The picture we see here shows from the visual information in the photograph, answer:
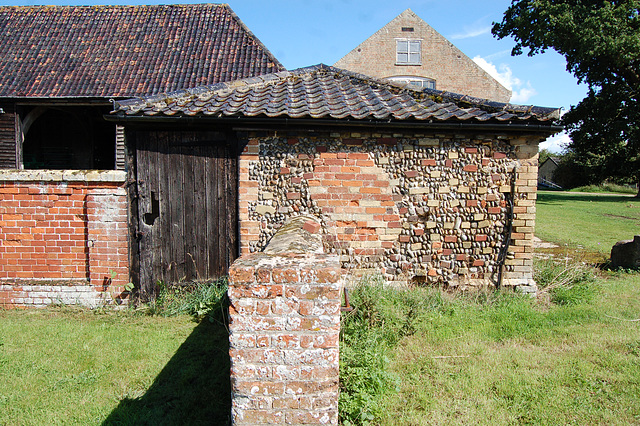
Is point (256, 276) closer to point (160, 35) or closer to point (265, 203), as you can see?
point (265, 203)

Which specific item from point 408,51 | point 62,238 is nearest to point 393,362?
point 62,238

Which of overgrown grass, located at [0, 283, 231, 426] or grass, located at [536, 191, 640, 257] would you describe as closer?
overgrown grass, located at [0, 283, 231, 426]

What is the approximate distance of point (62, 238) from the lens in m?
5.69

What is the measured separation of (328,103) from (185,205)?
250 cm

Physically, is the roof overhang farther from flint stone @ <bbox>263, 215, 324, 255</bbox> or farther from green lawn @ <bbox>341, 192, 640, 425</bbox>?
green lawn @ <bbox>341, 192, 640, 425</bbox>

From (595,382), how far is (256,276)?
3.23 metres

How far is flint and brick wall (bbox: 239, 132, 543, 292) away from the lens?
5.53 meters

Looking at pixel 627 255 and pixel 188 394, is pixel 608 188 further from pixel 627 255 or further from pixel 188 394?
pixel 188 394

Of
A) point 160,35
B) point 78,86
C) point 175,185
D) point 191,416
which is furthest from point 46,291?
point 160,35

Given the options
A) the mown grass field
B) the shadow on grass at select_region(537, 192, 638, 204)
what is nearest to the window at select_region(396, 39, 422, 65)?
the shadow on grass at select_region(537, 192, 638, 204)

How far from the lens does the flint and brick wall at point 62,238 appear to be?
5617mm

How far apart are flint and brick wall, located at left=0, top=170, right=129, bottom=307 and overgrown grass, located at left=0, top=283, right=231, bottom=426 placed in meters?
0.31

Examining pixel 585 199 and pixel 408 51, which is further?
pixel 408 51

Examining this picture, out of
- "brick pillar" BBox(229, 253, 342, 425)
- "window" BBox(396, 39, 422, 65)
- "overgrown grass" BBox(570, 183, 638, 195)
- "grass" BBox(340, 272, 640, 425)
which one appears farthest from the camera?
"overgrown grass" BBox(570, 183, 638, 195)
